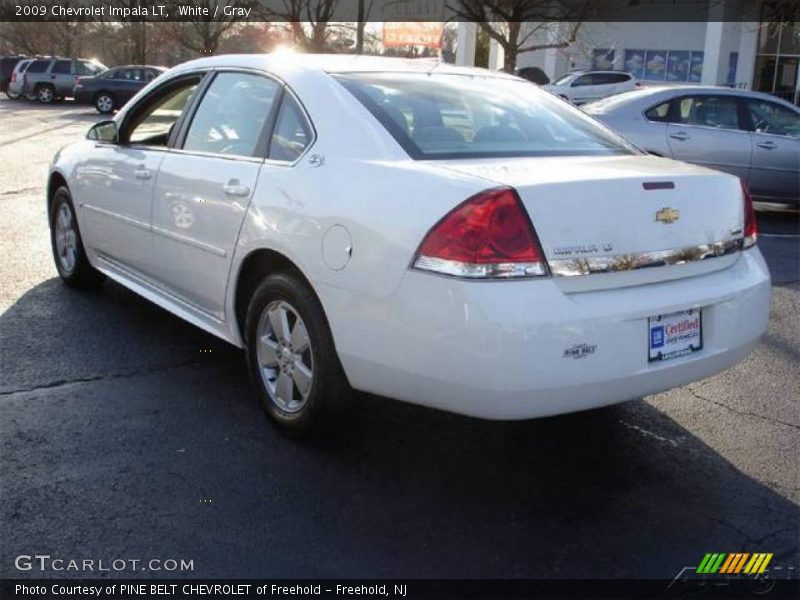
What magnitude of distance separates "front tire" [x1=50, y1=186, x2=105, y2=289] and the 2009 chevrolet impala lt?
1.50 m

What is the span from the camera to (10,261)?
698 cm

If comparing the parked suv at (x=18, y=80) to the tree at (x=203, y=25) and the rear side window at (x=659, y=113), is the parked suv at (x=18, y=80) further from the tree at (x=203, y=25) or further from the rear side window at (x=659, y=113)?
the rear side window at (x=659, y=113)

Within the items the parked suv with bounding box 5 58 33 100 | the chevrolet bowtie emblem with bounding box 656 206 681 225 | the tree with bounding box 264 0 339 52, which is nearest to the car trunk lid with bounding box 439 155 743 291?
the chevrolet bowtie emblem with bounding box 656 206 681 225

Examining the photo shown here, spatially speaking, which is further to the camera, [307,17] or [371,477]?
[307,17]

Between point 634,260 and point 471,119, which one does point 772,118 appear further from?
point 634,260

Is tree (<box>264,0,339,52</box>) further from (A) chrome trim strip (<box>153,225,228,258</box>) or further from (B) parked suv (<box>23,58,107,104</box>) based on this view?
(A) chrome trim strip (<box>153,225,228,258</box>)

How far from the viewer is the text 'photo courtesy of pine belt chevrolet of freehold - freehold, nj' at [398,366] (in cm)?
298

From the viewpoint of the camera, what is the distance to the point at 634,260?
3234 millimetres

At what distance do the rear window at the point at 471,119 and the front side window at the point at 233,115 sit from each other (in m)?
0.48

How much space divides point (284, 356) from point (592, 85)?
25.2 meters

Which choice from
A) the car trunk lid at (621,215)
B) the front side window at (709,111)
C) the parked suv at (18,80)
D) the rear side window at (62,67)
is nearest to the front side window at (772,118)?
the front side window at (709,111)

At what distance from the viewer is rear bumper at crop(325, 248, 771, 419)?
3.00 m

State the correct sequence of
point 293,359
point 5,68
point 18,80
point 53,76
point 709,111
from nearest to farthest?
point 293,359, point 709,111, point 53,76, point 18,80, point 5,68

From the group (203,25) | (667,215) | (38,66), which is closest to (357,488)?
(667,215)
